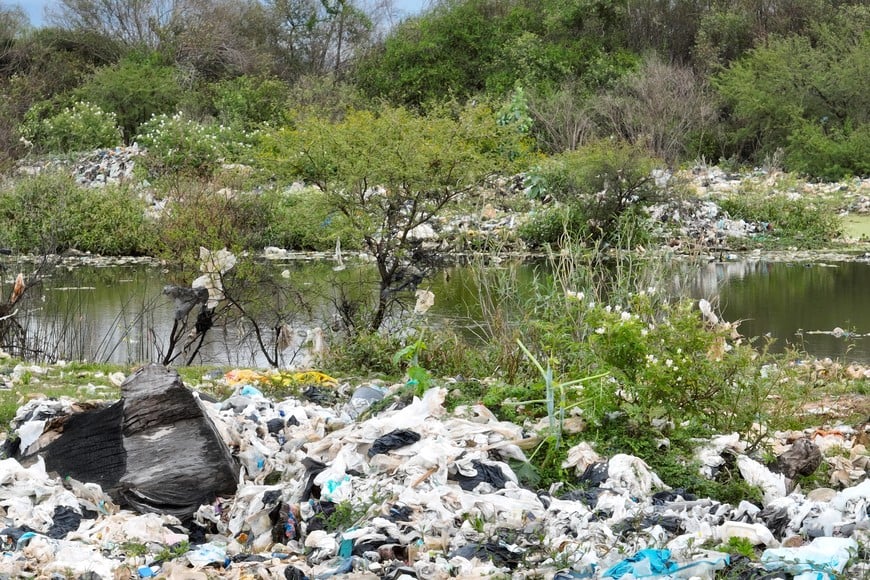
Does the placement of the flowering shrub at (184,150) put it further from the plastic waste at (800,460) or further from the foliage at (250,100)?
the plastic waste at (800,460)

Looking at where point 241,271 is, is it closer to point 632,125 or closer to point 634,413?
point 634,413

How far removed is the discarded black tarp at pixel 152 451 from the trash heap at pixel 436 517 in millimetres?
112

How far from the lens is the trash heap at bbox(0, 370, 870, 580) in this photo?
4.21m

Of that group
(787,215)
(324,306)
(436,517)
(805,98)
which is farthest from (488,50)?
(436,517)

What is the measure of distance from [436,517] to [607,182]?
51.9ft

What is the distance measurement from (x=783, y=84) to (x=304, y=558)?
1066 inches

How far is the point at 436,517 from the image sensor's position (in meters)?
4.61

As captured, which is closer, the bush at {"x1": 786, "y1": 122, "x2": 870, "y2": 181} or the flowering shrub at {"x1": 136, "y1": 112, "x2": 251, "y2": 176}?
the flowering shrub at {"x1": 136, "y1": 112, "x2": 251, "y2": 176}

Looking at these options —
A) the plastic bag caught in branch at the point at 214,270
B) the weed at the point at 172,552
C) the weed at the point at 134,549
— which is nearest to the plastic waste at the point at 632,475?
the weed at the point at 172,552

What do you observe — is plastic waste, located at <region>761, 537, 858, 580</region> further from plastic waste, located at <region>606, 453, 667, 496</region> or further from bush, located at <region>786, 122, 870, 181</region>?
bush, located at <region>786, 122, 870, 181</region>

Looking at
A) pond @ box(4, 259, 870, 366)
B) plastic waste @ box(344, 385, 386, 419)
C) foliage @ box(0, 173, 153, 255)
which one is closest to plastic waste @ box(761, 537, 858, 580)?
plastic waste @ box(344, 385, 386, 419)

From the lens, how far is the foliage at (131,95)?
3269 centimetres

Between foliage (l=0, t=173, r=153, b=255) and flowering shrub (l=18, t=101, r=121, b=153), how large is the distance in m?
7.92

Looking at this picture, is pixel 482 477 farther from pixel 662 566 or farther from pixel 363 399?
pixel 363 399
